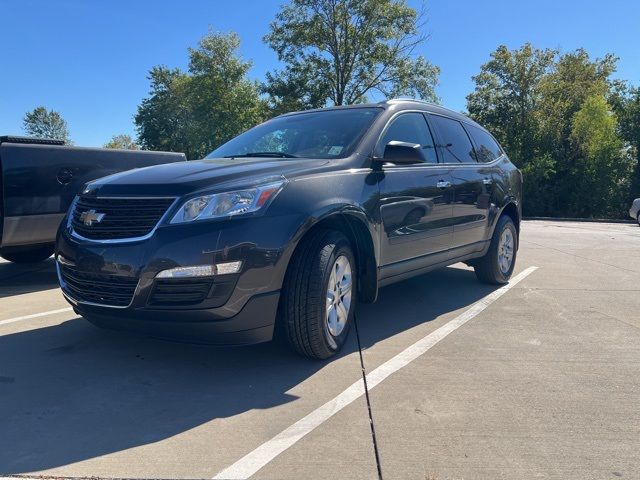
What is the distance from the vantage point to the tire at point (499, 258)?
19.6ft

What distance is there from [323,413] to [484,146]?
420 cm

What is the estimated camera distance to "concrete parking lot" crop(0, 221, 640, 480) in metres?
2.40

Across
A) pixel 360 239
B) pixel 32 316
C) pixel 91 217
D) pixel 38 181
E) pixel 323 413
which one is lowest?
pixel 323 413

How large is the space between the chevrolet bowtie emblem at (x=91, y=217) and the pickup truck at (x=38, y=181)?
105 inches

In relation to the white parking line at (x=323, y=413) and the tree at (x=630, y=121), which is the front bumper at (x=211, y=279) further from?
the tree at (x=630, y=121)

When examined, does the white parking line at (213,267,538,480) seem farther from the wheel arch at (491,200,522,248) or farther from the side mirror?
the wheel arch at (491,200,522,248)

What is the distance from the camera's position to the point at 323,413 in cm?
286

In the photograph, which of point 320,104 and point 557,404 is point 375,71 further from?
point 557,404

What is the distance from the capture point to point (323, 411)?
2.88 meters

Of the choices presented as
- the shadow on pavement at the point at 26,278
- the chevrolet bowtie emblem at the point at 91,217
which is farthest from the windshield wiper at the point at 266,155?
the shadow on pavement at the point at 26,278

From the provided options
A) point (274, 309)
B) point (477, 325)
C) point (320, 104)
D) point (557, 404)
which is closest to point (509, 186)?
point (477, 325)

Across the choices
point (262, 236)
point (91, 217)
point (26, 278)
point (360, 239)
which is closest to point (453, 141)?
point (360, 239)

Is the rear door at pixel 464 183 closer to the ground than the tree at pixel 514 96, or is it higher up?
closer to the ground

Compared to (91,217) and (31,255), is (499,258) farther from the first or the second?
(31,255)
